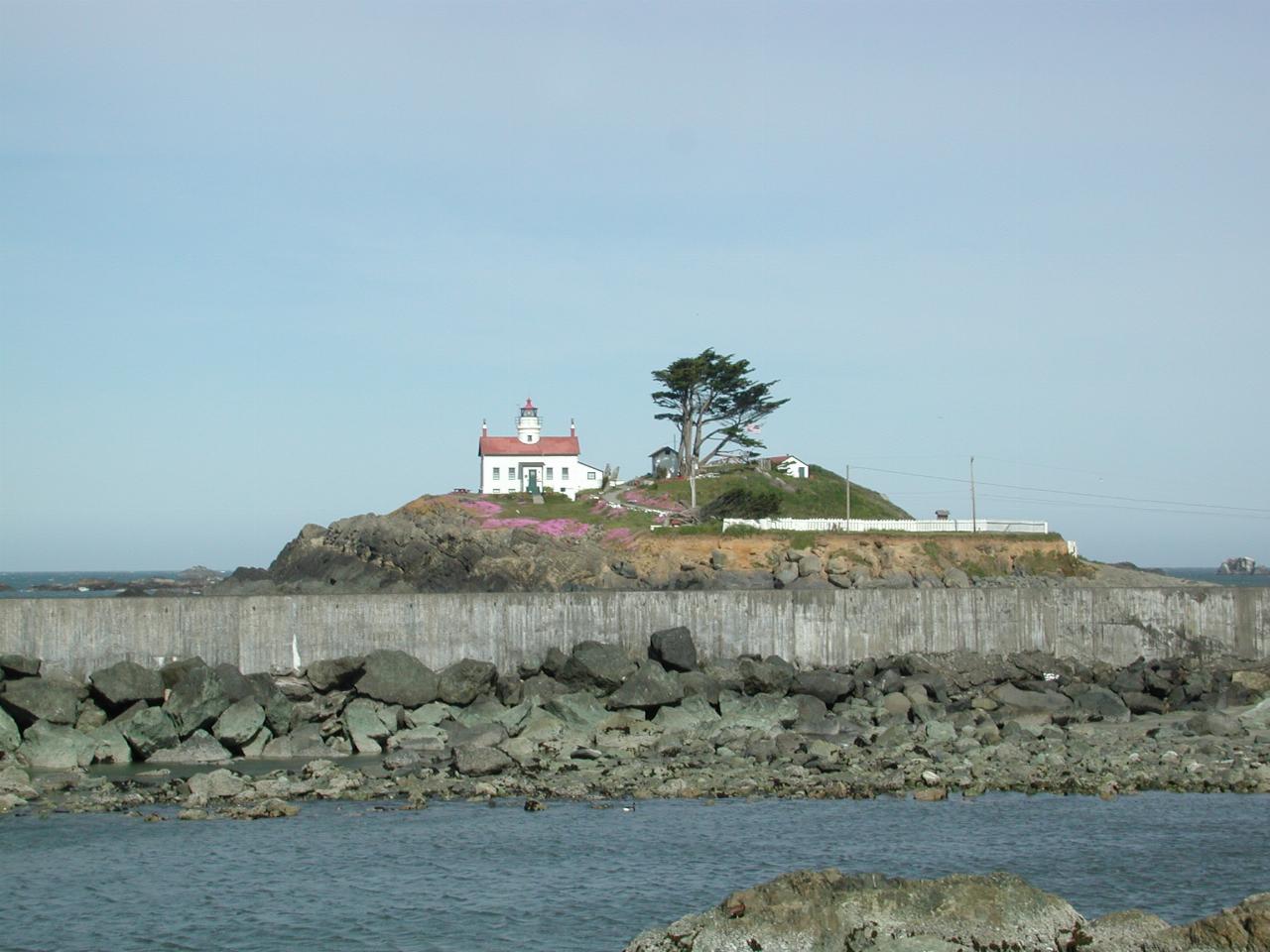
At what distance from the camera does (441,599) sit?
92.1ft

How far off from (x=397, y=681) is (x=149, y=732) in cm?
459

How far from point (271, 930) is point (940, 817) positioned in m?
8.84

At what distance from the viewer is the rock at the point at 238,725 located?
22.5 meters

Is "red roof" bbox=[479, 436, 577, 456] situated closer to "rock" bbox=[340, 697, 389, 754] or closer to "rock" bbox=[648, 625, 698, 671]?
"rock" bbox=[648, 625, 698, 671]

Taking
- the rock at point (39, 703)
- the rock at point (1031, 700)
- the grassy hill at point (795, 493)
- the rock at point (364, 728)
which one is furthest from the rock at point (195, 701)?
the grassy hill at point (795, 493)

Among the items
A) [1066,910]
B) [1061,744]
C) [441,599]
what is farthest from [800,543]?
[1066,910]

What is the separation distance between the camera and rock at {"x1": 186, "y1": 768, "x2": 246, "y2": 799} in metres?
18.5

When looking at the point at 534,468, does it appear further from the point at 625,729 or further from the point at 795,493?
the point at 625,729

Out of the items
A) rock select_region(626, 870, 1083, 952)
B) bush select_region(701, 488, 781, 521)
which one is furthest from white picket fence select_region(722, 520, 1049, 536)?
rock select_region(626, 870, 1083, 952)

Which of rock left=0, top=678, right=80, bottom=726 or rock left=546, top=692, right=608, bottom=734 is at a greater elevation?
rock left=0, top=678, right=80, bottom=726

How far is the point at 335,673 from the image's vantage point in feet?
83.0

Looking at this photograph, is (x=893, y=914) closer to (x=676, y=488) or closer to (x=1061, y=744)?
(x=1061, y=744)

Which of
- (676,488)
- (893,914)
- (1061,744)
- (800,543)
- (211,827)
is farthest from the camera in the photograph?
(676,488)

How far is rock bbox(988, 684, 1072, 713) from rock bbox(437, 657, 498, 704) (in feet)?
32.8
